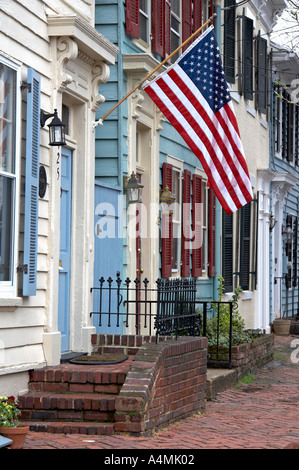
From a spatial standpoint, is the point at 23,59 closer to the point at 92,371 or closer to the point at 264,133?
the point at 92,371

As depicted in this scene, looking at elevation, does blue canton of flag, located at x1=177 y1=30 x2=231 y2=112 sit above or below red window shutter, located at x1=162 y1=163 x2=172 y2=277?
above

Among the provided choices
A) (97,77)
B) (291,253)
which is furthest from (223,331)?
(291,253)

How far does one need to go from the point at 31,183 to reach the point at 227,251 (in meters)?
9.70

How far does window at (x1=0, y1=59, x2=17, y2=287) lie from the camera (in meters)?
7.61

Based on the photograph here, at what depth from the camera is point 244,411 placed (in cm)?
998

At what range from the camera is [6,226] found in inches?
303

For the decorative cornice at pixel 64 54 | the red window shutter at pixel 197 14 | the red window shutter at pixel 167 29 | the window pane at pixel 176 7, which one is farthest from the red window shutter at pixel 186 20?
the decorative cornice at pixel 64 54

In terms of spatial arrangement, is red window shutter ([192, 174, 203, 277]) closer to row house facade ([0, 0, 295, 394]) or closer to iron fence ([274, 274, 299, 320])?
row house facade ([0, 0, 295, 394])

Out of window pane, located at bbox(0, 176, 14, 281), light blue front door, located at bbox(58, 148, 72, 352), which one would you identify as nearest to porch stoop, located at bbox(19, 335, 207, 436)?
light blue front door, located at bbox(58, 148, 72, 352)

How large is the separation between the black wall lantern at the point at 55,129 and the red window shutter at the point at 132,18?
141 inches

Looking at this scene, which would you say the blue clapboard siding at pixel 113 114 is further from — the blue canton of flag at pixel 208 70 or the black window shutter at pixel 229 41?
the black window shutter at pixel 229 41

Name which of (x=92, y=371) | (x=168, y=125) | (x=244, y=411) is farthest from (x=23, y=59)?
(x=168, y=125)

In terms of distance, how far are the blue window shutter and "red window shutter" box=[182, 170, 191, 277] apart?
635cm

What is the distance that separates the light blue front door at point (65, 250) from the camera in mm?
9312
